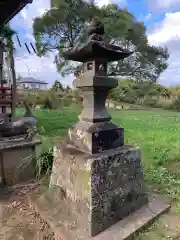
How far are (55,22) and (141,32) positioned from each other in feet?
15.6

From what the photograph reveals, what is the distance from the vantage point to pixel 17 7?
129 inches

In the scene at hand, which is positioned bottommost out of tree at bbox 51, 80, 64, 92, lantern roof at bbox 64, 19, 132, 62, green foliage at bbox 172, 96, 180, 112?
green foliage at bbox 172, 96, 180, 112

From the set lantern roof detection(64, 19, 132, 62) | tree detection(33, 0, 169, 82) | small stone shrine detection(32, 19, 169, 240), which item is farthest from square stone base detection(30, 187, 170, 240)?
tree detection(33, 0, 169, 82)

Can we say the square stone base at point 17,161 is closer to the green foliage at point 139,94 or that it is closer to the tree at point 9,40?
the tree at point 9,40

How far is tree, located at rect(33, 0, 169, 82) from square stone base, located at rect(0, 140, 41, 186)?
8938mm

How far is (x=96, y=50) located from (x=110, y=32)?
10125 millimetres

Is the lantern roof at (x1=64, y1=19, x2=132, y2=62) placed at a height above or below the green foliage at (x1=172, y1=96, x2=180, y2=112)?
above

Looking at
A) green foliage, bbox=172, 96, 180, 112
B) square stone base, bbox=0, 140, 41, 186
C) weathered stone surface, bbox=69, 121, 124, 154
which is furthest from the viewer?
green foliage, bbox=172, 96, 180, 112

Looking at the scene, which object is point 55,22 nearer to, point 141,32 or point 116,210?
point 141,32

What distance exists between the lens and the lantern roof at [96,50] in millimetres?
1663

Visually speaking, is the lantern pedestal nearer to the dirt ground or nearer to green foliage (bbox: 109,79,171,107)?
the dirt ground

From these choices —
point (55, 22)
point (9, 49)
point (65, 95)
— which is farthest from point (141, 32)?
point (9, 49)

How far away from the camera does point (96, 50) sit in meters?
1.69

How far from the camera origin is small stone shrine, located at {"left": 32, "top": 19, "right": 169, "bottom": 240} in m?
1.68
